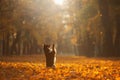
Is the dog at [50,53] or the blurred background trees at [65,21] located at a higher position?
the blurred background trees at [65,21]

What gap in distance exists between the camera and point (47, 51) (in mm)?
15555

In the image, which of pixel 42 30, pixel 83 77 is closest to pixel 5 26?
pixel 42 30

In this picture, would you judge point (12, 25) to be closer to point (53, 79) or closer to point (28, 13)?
point (28, 13)

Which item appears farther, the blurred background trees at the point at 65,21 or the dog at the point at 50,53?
the blurred background trees at the point at 65,21

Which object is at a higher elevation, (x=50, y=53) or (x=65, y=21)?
(x=65, y=21)

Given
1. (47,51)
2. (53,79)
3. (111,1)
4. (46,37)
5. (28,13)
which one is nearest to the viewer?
(53,79)

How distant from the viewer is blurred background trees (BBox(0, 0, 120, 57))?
34.1m

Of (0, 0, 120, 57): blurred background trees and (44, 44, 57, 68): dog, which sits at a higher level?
(0, 0, 120, 57): blurred background trees

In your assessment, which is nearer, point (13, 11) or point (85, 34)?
point (13, 11)

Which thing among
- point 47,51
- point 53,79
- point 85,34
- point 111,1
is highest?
point 111,1

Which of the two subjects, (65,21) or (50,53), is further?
(65,21)

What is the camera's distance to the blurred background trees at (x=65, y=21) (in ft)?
112

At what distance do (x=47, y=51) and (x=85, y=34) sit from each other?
101 ft

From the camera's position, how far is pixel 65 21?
5162cm
